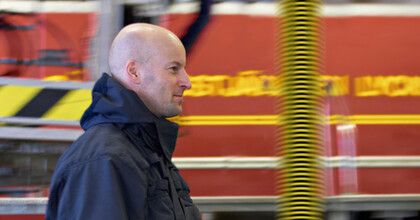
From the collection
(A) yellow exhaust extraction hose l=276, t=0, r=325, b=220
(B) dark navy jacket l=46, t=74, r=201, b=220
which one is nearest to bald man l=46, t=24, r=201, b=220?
(B) dark navy jacket l=46, t=74, r=201, b=220

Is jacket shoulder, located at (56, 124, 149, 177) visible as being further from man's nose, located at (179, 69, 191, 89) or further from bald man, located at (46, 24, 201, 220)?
man's nose, located at (179, 69, 191, 89)

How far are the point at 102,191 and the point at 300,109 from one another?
63cm

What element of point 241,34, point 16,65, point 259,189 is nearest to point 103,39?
point 16,65

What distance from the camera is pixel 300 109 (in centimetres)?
145

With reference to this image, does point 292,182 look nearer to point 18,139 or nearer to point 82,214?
point 82,214

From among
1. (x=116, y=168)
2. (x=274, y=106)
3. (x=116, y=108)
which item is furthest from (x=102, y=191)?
(x=274, y=106)

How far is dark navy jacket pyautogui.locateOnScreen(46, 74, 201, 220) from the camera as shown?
100 centimetres

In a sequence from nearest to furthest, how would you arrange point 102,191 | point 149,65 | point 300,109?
1. point 102,191
2. point 149,65
3. point 300,109

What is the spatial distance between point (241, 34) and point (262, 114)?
418 mm

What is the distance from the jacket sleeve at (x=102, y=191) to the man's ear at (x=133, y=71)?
0.72 ft

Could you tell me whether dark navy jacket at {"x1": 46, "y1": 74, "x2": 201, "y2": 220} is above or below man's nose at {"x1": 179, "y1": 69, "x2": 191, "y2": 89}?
below

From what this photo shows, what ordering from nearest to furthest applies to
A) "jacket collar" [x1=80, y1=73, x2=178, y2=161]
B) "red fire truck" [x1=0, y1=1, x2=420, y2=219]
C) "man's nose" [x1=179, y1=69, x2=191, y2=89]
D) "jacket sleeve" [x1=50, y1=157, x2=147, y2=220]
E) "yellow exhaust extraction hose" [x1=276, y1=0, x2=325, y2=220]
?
"jacket sleeve" [x1=50, y1=157, x2=147, y2=220], "jacket collar" [x1=80, y1=73, x2=178, y2=161], "man's nose" [x1=179, y1=69, x2=191, y2=89], "yellow exhaust extraction hose" [x1=276, y1=0, x2=325, y2=220], "red fire truck" [x1=0, y1=1, x2=420, y2=219]

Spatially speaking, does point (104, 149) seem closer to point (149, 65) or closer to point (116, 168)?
point (116, 168)

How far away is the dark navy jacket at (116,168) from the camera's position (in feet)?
3.29
